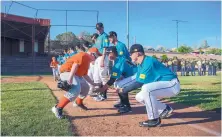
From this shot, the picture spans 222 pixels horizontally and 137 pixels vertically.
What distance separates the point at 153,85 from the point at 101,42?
10.9ft

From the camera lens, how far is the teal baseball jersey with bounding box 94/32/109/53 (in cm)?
847

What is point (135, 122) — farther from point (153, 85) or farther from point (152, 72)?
point (152, 72)

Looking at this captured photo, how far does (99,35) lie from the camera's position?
8.67 meters

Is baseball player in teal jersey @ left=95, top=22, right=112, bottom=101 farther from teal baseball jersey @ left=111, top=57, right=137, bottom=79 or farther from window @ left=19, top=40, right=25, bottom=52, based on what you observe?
window @ left=19, top=40, right=25, bottom=52

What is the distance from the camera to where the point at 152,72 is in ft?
18.5

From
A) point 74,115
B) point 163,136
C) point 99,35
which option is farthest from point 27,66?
point 163,136

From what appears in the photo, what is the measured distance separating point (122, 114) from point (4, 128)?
2523 millimetres

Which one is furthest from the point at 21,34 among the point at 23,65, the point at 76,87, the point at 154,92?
the point at 154,92

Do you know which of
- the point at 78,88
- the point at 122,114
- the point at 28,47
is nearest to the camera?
the point at 78,88

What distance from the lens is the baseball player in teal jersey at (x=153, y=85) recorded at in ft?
18.1

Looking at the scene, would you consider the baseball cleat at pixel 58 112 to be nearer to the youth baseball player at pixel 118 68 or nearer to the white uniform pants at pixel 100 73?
the youth baseball player at pixel 118 68

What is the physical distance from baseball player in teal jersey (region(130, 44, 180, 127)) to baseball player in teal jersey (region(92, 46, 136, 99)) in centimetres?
151

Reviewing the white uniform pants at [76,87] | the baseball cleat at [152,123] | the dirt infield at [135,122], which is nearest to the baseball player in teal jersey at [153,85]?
the baseball cleat at [152,123]

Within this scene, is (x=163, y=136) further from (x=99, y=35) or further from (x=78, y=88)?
(x=99, y=35)
